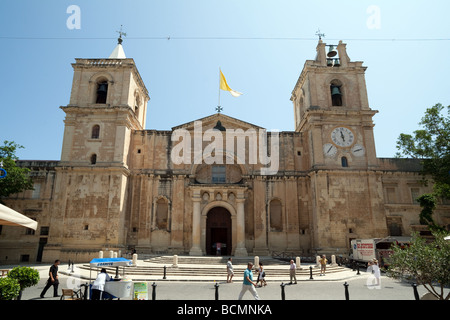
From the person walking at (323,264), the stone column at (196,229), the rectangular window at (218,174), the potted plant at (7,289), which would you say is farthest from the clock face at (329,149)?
the potted plant at (7,289)

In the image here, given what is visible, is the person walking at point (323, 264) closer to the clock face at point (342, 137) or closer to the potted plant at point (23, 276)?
the clock face at point (342, 137)

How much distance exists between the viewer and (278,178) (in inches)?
1152

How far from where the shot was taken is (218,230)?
28500 mm

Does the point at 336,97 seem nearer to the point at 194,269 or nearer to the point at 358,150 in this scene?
the point at 358,150

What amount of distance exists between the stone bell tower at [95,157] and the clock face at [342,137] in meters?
19.2

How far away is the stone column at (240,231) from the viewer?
26375 millimetres

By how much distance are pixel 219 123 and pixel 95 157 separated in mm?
11985

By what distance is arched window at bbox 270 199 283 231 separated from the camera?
28.4 metres

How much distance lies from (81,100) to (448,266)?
29.7 metres

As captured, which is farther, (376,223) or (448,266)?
(376,223)

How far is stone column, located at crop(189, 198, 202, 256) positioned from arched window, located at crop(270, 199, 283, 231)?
267 inches

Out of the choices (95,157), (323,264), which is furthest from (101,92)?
(323,264)
